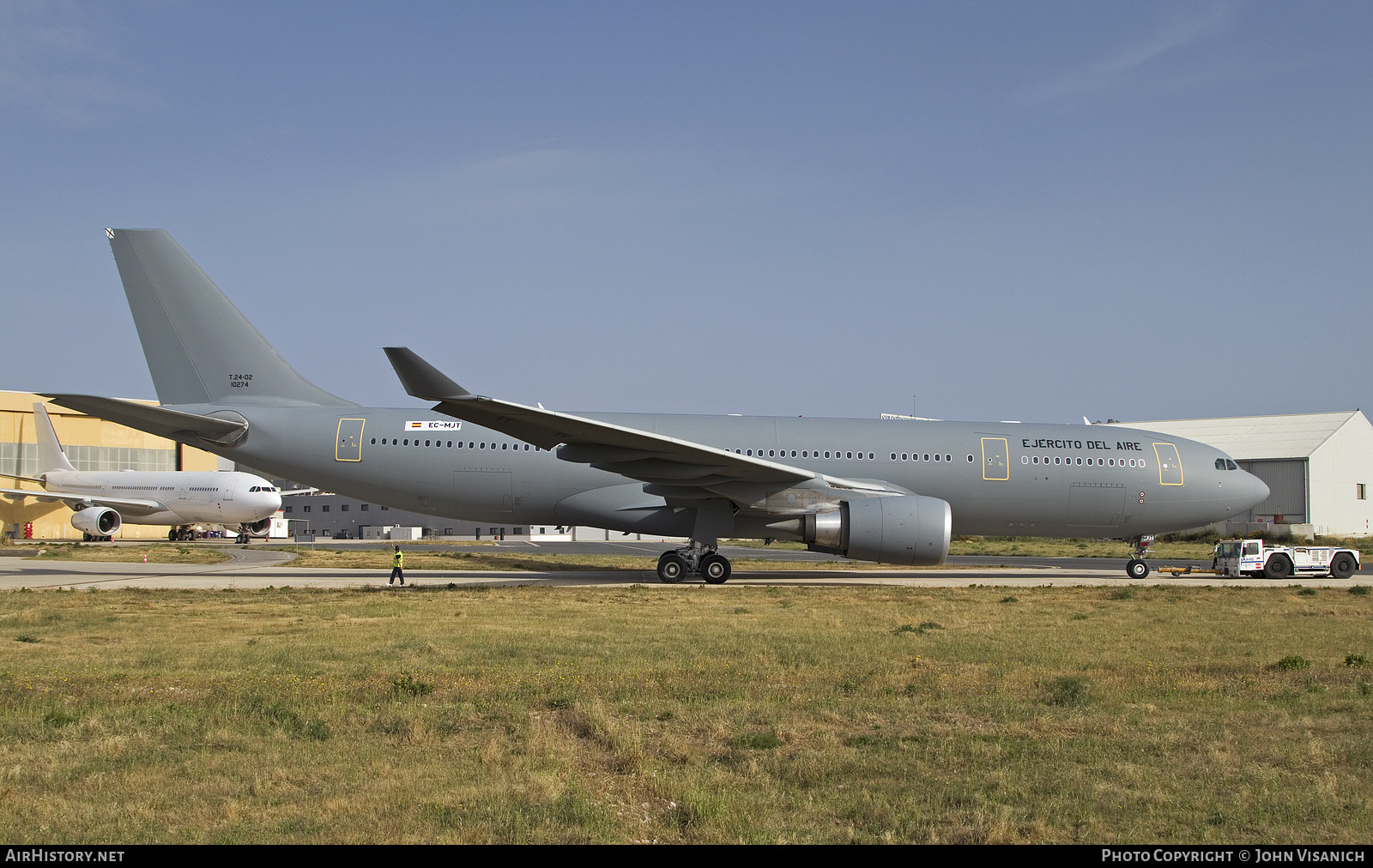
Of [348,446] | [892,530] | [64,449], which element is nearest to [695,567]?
[892,530]

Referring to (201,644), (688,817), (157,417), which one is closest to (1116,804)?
(688,817)

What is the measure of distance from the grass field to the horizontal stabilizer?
6861mm

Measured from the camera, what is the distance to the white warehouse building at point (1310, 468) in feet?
178

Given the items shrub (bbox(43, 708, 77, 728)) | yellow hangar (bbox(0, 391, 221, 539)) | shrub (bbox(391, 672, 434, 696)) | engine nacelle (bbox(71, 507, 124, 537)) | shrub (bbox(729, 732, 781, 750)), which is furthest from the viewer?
yellow hangar (bbox(0, 391, 221, 539))

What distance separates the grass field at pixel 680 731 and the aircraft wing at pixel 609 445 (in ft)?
15.5

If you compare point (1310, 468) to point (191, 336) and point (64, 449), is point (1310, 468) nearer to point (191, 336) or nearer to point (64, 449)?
point (191, 336)

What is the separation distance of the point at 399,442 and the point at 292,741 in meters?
15.0

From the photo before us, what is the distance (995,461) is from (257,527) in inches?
1735

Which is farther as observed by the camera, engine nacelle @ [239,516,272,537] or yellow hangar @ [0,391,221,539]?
yellow hangar @ [0,391,221,539]

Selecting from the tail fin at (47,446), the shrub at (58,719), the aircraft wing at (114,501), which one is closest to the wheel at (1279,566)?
the shrub at (58,719)

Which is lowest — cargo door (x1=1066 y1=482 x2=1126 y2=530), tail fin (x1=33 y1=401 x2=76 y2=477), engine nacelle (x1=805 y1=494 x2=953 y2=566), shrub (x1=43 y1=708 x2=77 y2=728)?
shrub (x1=43 y1=708 x2=77 y2=728)

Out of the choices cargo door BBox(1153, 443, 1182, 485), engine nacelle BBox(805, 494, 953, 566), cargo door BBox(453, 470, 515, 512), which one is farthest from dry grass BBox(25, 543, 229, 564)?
cargo door BBox(1153, 443, 1182, 485)

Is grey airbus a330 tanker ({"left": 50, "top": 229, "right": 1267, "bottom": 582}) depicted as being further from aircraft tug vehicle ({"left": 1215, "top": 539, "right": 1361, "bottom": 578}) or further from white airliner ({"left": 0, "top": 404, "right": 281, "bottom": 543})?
white airliner ({"left": 0, "top": 404, "right": 281, "bottom": 543})

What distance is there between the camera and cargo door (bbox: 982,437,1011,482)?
20.9m
